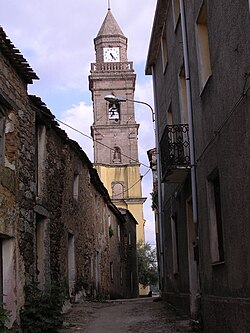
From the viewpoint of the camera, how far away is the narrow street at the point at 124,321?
11031 millimetres

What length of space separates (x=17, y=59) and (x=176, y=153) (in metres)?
3.92

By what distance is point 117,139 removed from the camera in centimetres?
5444

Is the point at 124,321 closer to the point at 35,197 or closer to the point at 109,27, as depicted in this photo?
the point at 35,197

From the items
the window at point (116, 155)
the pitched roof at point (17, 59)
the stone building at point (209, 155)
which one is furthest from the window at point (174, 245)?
the window at point (116, 155)

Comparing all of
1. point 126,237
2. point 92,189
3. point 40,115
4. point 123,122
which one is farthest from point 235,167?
point 123,122

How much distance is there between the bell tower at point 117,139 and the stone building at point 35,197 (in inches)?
1360

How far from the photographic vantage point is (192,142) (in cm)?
1075

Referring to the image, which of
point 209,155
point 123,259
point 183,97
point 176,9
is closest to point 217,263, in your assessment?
point 209,155

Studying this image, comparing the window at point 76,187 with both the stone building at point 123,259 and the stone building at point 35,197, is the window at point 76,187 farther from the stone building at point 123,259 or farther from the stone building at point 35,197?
the stone building at point 123,259

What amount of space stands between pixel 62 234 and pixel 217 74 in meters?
7.38

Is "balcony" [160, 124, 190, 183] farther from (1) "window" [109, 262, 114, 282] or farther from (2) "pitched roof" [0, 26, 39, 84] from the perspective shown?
(1) "window" [109, 262, 114, 282]

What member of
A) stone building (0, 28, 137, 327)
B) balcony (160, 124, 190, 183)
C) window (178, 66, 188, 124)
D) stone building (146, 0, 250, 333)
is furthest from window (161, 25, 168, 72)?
balcony (160, 124, 190, 183)

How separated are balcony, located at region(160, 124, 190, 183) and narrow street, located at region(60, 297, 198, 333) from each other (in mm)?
3108

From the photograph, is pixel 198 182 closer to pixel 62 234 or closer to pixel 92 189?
pixel 62 234
